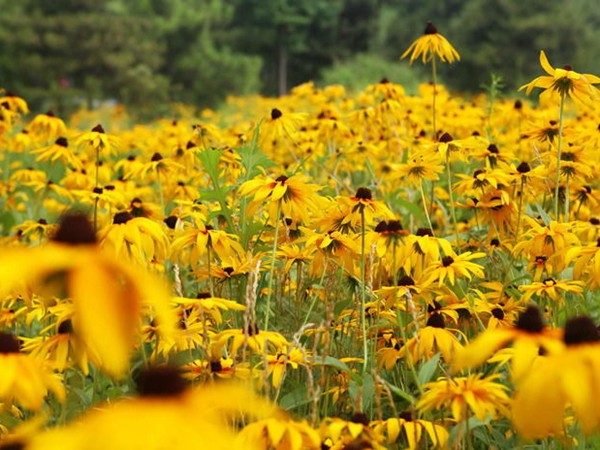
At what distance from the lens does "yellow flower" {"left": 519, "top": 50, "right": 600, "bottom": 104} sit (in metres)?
2.27

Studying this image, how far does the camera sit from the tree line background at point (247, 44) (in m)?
19.0

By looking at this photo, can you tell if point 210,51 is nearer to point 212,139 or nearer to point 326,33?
point 326,33

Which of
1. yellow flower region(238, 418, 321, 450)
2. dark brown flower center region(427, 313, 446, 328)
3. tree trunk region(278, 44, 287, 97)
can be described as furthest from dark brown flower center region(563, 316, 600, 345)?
tree trunk region(278, 44, 287, 97)

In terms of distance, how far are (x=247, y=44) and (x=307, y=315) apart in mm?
31731

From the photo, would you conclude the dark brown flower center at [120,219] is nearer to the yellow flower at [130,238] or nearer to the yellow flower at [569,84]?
the yellow flower at [130,238]

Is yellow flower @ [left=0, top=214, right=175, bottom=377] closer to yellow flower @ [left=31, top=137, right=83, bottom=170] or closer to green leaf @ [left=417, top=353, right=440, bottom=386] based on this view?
green leaf @ [left=417, top=353, right=440, bottom=386]

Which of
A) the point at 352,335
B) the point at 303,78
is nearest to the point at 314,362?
the point at 352,335

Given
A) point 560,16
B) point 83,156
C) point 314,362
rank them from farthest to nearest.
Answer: point 560,16 < point 83,156 < point 314,362

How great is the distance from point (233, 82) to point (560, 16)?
369 inches

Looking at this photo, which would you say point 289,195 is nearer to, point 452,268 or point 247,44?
point 452,268

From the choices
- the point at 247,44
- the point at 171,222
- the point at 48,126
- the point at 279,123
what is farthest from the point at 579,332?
the point at 247,44

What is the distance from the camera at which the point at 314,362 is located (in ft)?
4.77

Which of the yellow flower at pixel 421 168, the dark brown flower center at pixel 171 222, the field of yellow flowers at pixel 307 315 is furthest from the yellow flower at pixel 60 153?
the yellow flower at pixel 421 168

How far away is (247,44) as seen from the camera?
32.6 m
